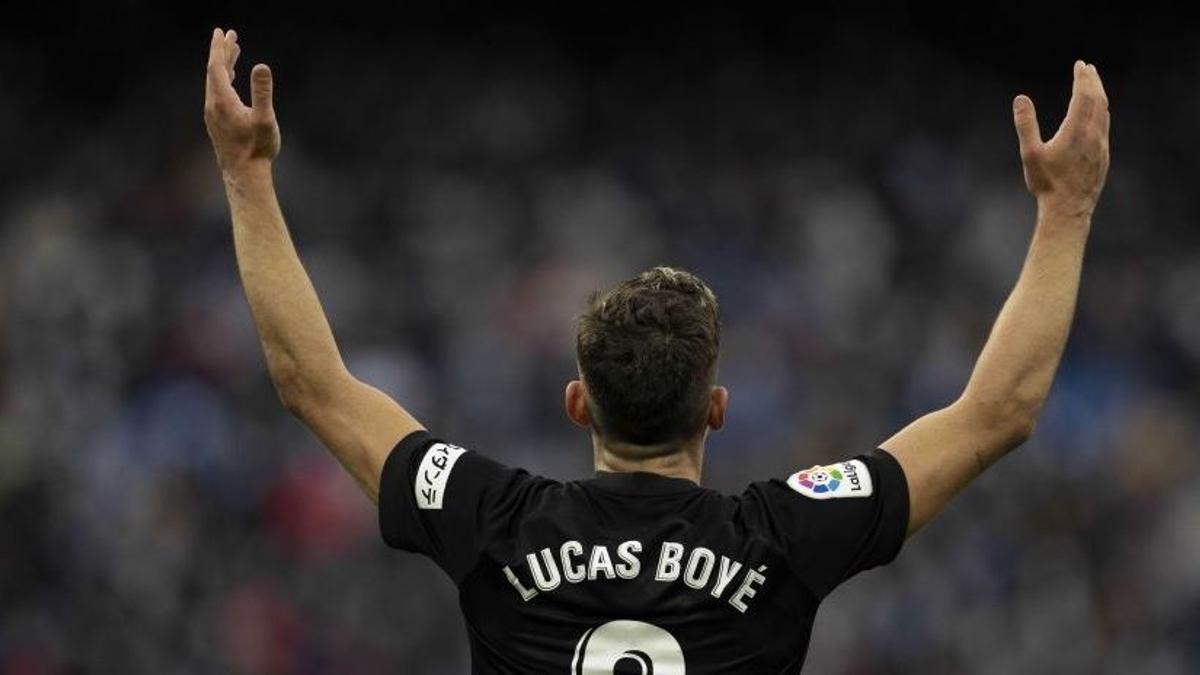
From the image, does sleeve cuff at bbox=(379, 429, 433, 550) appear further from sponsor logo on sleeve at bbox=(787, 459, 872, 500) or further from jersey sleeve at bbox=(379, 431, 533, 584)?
sponsor logo on sleeve at bbox=(787, 459, 872, 500)

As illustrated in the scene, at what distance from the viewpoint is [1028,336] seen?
302 cm

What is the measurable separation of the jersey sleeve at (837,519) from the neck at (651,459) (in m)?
0.12

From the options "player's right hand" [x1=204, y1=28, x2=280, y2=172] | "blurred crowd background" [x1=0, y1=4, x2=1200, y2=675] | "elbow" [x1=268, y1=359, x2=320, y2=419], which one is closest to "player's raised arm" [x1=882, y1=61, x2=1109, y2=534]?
"elbow" [x1=268, y1=359, x2=320, y2=419]

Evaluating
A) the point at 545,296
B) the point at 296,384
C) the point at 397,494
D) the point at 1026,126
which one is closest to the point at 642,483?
the point at 397,494

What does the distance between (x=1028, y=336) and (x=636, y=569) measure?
0.77 metres

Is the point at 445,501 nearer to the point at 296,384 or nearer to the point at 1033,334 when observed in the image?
the point at 296,384

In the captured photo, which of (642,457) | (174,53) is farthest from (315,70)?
(642,457)

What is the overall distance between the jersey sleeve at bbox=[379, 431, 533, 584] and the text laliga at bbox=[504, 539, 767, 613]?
101 mm

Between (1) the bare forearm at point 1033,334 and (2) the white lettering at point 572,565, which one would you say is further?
(1) the bare forearm at point 1033,334

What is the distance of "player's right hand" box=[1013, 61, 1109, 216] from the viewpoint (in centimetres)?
312

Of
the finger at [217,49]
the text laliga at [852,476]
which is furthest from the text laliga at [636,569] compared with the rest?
the finger at [217,49]

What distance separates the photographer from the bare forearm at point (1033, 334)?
2990mm

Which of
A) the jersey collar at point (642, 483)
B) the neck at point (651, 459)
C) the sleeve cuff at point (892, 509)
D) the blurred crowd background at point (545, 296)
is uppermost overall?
the blurred crowd background at point (545, 296)

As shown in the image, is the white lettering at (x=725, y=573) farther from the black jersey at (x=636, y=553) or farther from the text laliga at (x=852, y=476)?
the text laliga at (x=852, y=476)
